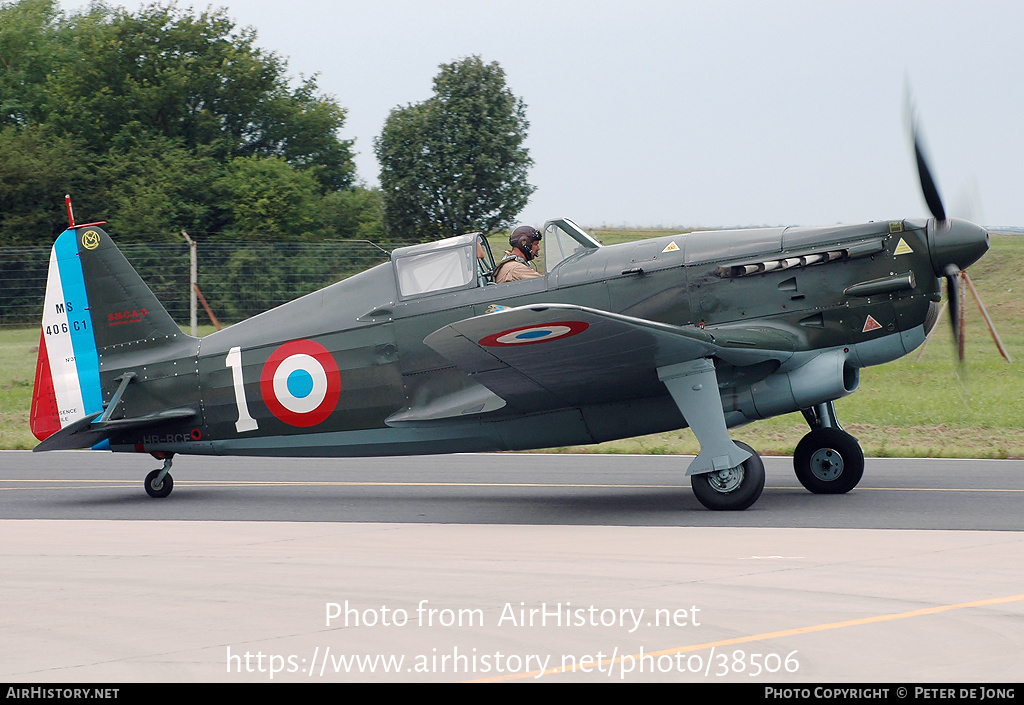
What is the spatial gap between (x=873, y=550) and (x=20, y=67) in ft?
186

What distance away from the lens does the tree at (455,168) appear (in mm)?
30797

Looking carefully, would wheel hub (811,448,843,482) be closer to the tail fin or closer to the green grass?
the green grass

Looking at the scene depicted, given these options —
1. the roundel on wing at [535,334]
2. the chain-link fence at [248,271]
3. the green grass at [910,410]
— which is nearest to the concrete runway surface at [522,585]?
the roundel on wing at [535,334]

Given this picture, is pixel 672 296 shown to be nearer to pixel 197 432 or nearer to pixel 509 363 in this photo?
pixel 509 363

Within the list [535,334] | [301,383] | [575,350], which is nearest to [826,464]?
[575,350]

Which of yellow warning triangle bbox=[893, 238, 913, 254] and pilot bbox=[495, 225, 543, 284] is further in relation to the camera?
pilot bbox=[495, 225, 543, 284]

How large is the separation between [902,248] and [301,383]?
222 inches

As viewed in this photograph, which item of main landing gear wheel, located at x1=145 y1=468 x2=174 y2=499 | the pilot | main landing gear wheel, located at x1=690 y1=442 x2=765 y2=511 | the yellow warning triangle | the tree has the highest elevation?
the tree

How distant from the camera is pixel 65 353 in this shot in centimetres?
1121

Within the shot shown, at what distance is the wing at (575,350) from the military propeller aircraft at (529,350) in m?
0.02

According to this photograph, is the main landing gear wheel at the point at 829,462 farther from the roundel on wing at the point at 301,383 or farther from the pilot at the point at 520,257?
the roundel on wing at the point at 301,383

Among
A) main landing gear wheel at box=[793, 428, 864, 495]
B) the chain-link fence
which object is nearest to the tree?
the chain-link fence

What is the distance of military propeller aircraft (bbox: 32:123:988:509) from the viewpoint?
903cm

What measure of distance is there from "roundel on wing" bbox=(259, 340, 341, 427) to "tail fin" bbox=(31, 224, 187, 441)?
138 cm
